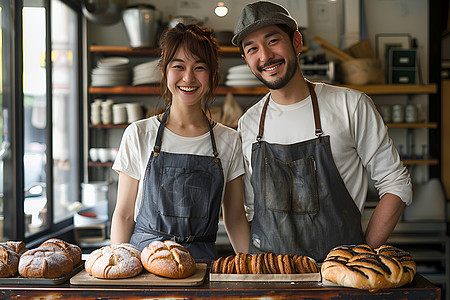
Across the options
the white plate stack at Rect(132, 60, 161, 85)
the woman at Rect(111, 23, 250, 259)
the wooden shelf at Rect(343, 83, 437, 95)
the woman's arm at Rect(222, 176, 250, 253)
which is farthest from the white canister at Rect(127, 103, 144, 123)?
the woman's arm at Rect(222, 176, 250, 253)

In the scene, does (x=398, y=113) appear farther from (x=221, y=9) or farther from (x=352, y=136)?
(x=352, y=136)

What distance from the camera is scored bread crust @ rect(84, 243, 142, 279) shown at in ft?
4.14

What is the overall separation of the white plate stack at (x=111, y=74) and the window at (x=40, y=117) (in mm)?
296

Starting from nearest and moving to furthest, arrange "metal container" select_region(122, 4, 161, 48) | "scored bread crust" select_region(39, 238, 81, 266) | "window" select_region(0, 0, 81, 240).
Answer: "scored bread crust" select_region(39, 238, 81, 266)
"window" select_region(0, 0, 81, 240)
"metal container" select_region(122, 4, 161, 48)

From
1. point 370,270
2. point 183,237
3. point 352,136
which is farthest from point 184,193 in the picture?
point 370,270


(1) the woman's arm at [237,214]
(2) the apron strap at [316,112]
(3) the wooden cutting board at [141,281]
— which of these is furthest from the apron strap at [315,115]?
(3) the wooden cutting board at [141,281]

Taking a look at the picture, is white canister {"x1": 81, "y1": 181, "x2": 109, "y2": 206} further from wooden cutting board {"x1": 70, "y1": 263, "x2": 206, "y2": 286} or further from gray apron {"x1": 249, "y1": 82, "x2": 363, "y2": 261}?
wooden cutting board {"x1": 70, "y1": 263, "x2": 206, "y2": 286}

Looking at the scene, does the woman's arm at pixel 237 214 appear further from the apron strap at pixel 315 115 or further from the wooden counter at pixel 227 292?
the wooden counter at pixel 227 292

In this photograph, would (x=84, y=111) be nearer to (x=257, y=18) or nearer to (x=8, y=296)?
(x=257, y=18)

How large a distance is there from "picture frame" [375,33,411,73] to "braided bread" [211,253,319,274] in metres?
3.45

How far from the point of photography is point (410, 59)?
4164mm

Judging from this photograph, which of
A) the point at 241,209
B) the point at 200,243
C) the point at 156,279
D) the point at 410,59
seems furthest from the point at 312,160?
the point at 410,59

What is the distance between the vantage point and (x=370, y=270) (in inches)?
47.1

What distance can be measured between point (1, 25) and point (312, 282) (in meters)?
2.45
